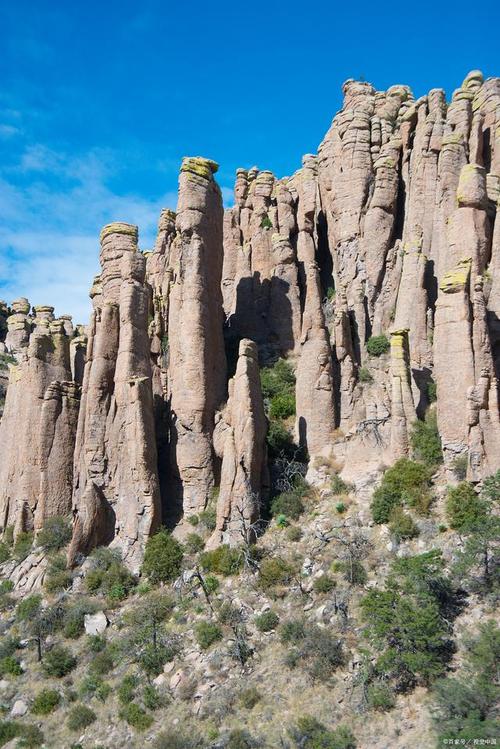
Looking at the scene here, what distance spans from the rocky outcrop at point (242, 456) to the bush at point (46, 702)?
25.8ft

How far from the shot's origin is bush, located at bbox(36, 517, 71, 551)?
30.6 meters

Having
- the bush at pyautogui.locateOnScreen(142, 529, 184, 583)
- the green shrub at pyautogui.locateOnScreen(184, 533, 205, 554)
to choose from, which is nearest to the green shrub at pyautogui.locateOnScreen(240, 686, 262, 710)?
the bush at pyautogui.locateOnScreen(142, 529, 184, 583)

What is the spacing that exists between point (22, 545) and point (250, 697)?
50.5ft

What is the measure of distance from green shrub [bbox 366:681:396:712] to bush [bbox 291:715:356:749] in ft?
3.56

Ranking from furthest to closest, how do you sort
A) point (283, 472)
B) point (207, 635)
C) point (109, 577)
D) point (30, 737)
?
point (283, 472)
point (109, 577)
point (207, 635)
point (30, 737)

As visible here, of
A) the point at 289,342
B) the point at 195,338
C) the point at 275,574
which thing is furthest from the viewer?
the point at 289,342

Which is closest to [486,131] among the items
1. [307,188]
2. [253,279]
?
[307,188]

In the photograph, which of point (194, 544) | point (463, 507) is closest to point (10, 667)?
point (194, 544)

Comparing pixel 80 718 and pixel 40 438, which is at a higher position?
pixel 40 438

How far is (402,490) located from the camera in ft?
→ 86.8

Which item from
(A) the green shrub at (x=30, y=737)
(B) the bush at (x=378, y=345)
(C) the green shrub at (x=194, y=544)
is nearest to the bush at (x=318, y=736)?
(A) the green shrub at (x=30, y=737)

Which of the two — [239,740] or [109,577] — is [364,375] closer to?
[109,577]

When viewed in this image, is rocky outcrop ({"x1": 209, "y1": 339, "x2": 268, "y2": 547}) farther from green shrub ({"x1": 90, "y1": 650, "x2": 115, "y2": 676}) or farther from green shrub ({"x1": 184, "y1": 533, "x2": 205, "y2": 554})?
green shrub ({"x1": 90, "y1": 650, "x2": 115, "y2": 676})

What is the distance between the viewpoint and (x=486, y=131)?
1437 inches
